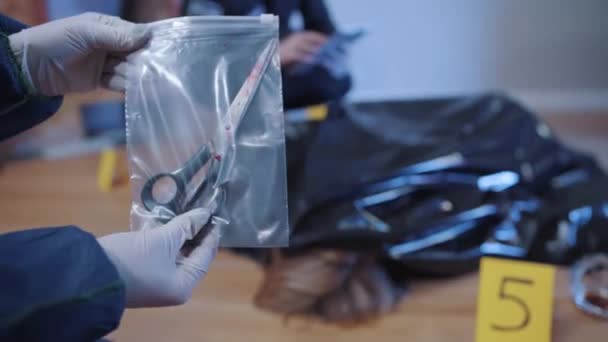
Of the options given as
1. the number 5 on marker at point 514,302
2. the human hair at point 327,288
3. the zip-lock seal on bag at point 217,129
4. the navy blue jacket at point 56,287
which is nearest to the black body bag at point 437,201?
the human hair at point 327,288

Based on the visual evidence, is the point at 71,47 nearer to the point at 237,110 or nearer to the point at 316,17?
the point at 237,110

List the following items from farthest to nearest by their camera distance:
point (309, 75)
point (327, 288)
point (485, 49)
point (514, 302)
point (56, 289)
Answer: point (485, 49)
point (309, 75)
point (327, 288)
point (514, 302)
point (56, 289)

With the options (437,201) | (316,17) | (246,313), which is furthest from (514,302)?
(316,17)

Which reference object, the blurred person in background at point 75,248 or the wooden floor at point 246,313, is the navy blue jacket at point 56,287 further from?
the wooden floor at point 246,313

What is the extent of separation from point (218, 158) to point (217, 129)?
0.08 ft

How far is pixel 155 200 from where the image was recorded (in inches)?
17.4

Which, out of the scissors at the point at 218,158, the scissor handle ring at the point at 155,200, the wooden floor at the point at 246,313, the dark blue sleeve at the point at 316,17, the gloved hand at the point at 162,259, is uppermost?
the dark blue sleeve at the point at 316,17

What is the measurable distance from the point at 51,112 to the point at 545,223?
72 cm

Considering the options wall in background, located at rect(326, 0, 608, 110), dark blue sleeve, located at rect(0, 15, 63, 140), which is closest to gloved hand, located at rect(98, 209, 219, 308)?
dark blue sleeve, located at rect(0, 15, 63, 140)

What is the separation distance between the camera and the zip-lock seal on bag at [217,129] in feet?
1.41

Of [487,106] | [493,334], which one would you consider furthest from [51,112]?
[487,106]

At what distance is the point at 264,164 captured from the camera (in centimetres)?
44

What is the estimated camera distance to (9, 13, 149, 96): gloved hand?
1.47 ft

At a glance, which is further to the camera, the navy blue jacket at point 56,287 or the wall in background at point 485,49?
the wall in background at point 485,49
